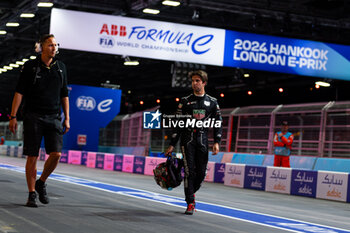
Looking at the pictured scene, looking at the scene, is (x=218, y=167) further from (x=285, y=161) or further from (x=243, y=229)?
(x=243, y=229)

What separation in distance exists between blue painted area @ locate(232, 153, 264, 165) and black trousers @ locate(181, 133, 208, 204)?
1592 centimetres

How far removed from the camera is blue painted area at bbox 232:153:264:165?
77.7ft

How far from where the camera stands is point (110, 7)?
2400 centimetres

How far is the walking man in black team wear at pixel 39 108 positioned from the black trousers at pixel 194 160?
1642 mm

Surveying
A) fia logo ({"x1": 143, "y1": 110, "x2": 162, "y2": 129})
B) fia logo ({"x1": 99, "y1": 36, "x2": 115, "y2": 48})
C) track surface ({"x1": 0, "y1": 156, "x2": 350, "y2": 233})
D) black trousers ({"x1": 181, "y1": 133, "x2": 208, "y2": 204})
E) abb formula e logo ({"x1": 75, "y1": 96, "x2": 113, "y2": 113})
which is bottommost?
track surface ({"x1": 0, "y1": 156, "x2": 350, "y2": 233})

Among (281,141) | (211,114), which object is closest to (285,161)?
(281,141)

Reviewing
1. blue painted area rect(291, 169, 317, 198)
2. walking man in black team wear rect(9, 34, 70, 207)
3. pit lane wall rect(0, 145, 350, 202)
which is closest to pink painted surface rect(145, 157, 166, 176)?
pit lane wall rect(0, 145, 350, 202)

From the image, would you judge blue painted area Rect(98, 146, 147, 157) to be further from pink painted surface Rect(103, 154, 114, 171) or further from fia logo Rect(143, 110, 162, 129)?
fia logo Rect(143, 110, 162, 129)

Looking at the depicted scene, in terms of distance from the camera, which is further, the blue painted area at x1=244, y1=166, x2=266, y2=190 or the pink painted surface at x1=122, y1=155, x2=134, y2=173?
the pink painted surface at x1=122, y1=155, x2=134, y2=173

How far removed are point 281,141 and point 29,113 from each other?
38.0 ft

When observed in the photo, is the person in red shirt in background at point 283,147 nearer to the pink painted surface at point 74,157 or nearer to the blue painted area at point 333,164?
the blue painted area at point 333,164

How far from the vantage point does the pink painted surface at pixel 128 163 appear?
2422 centimetres

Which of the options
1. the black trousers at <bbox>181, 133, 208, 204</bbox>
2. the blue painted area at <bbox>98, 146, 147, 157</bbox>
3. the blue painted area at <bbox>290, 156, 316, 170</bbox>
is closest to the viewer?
the black trousers at <bbox>181, 133, 208, 204</bbox>

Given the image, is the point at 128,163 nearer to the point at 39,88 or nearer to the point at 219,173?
the point at 219,173
